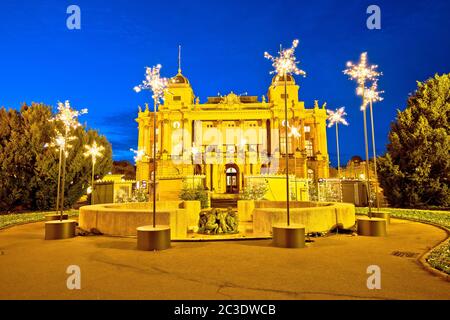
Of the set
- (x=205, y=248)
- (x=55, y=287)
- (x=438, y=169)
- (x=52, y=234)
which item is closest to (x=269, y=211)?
(x=205, y=248)

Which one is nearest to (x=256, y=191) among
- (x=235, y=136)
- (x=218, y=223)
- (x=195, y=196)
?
(x=195, y=196)

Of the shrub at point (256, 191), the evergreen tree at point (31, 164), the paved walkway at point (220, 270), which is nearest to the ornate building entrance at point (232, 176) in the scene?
the shrub at point (256, 191)

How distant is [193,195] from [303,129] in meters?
36.9

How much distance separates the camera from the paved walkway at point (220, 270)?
492 cm

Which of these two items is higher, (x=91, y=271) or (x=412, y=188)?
(x=412, y=188)

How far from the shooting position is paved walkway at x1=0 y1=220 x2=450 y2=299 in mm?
A: 4922

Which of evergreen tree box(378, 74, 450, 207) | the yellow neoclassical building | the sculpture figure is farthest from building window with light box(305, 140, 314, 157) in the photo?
the sculpture figure

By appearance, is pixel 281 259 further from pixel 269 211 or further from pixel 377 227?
pixel 377 227

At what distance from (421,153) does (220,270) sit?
25342 millimetres

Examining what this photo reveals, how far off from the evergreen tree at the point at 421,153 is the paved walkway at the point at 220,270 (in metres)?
16.8

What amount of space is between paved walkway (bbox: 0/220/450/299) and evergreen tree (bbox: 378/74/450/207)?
16.8m

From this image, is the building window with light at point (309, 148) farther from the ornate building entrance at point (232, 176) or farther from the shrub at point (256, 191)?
the shrub at point (256, 191)

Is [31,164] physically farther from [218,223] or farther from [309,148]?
[309,148]

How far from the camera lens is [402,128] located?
2636 centimetres
